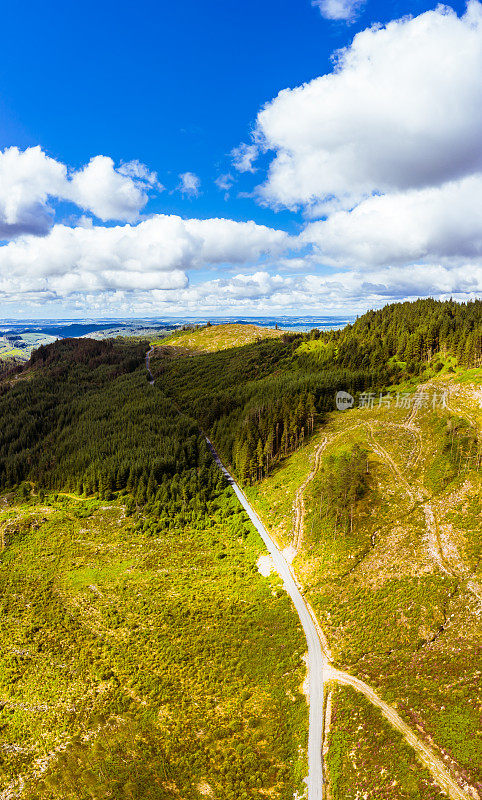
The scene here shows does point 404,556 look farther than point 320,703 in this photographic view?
Yes

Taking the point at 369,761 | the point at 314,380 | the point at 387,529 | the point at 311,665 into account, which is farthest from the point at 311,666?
the point at 314,380

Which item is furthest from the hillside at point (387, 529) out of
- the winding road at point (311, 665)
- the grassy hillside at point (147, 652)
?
the grassy hillside at point (147, 652)

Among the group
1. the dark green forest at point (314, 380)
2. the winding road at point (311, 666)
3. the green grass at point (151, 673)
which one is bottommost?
the green grass at point (151, 673)

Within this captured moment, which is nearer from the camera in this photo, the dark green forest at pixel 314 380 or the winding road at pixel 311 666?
the winding road at pixel 311 666

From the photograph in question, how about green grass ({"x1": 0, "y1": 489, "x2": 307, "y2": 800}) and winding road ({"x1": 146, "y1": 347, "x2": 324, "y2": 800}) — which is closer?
winding road ({"x1": 146, "y1": 347, "x2": 324, "y2": 800})

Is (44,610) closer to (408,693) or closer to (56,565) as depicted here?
(56,565)

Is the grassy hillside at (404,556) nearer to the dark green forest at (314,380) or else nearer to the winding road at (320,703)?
the winding road at (320,703)

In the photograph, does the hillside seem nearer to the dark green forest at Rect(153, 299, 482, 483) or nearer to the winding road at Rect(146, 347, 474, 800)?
the winding road at Rect(146, 347, 474, 800)

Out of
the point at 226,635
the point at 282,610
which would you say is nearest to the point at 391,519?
the point at 282,610

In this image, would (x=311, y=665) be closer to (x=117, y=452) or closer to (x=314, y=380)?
(x=117, y=452)

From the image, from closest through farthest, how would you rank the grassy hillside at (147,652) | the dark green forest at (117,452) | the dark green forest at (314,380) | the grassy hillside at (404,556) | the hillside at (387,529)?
the hillside at (387,529), the grassy hillside at (147,652), the grassy hillside at (404,556), the dark green forest at (117,452), the dark green forest at (314,380)

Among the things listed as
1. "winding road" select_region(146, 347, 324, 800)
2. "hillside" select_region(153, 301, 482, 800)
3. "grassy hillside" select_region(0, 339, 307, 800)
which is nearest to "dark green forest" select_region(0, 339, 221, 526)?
"grassy hillside" select_region(0, 339, 307, 800)
